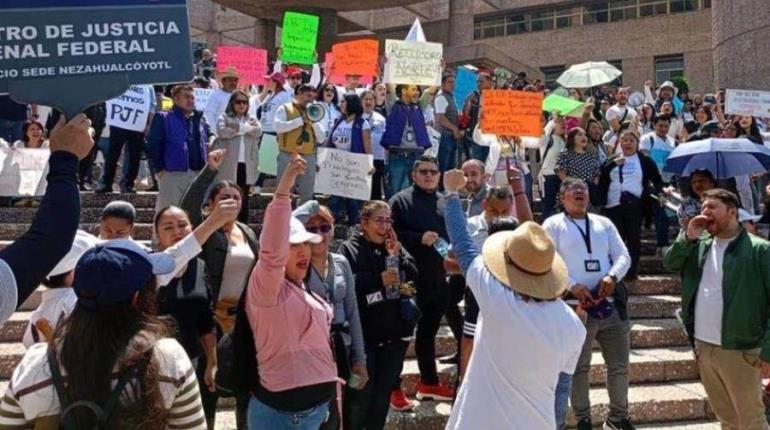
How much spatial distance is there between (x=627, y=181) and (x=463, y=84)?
3670 mm

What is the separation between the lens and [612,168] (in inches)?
337

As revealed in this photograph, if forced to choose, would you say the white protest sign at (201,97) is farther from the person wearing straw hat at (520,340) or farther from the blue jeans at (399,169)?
the person wearing straw hat at (520,340)

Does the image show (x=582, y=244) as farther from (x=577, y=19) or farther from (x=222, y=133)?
(x=577, y=19)

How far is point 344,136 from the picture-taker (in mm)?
9156

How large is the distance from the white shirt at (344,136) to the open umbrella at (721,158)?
3.50 metres

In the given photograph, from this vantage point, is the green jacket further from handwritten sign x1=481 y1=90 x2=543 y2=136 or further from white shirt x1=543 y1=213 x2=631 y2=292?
handwritten sign x1=481 y1=90 x2=543 y2=136

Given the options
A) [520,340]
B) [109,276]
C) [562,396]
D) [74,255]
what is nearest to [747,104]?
[562,396]

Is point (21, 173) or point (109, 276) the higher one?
point (21, 173)

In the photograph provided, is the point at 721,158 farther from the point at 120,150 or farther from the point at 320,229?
Result: the point at 120,150

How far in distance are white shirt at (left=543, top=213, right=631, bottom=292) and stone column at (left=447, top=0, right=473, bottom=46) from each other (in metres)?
25.4

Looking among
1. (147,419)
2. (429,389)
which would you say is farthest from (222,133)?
(147,419)

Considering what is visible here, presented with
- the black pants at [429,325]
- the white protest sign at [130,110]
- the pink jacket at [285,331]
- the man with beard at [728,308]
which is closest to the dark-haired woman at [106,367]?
the pink jacket at [285,331]

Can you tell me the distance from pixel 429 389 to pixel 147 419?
13.6 ft

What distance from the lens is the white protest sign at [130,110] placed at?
29.4ft
